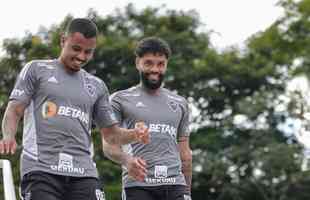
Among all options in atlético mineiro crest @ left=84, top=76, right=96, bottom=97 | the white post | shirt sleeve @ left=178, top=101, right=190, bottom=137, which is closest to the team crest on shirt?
shirt sleeve @ left=178, top=101, right=190, bottom=137

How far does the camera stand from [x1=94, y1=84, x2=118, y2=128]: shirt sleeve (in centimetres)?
604

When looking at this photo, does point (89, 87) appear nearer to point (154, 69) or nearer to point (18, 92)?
→ point (18, 92)

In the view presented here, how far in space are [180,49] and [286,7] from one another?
352 cm

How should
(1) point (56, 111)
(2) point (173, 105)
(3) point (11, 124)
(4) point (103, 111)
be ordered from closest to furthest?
(3) point (11, 124)
(1) point (56, 111)
(4) point (103, 111)
(2) point (173, 105)

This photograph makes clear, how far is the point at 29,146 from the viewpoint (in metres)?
5.70

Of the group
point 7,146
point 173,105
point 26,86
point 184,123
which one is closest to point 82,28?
point 26,86

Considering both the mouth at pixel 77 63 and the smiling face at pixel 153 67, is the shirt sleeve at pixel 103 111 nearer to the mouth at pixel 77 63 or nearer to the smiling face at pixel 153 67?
the mouth at pixel 77 63

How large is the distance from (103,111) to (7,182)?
93 cm

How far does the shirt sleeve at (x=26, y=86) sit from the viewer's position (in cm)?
569

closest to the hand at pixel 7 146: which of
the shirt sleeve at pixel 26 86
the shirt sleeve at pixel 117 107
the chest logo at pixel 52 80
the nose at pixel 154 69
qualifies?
the shirt sleeve at pixel 26 86

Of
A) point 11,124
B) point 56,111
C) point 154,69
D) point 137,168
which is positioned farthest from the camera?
point 154,69

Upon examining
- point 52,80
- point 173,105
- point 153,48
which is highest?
point 153,48

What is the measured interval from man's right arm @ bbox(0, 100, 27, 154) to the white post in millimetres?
117

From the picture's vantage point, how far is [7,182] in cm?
537
